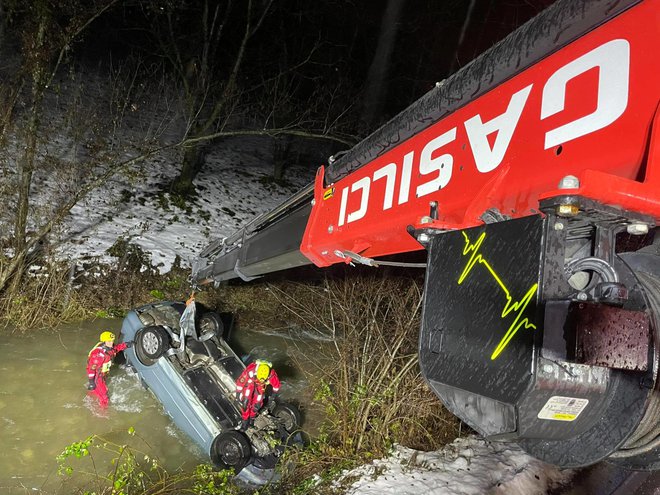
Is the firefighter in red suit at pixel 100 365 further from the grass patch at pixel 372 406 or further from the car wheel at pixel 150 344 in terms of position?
the grass patch at pixel 372 406

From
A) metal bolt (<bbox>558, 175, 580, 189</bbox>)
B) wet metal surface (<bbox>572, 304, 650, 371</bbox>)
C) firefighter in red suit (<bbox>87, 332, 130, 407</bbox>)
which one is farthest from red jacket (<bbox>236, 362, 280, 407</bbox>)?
metal bolt (<bbox>558, 175, 580, 189</bbox>)

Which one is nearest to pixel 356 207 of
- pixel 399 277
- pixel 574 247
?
pixel 574 247

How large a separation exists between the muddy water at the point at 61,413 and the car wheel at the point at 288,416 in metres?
1.18

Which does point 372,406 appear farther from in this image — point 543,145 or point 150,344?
point 543,145

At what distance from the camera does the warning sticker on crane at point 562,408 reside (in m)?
1.13

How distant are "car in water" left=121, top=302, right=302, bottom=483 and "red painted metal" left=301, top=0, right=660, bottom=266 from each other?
4.33m

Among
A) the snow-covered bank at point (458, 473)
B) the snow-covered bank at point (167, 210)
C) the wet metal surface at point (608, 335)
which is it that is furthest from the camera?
the snow-covered bank at point (167, 210)

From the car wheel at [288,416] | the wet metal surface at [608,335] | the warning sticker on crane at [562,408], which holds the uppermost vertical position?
the wet metal surface at [608,335]

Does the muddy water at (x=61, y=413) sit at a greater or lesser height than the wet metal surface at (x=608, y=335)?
lesser

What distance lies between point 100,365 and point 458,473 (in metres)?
5.40

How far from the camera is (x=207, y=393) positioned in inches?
237

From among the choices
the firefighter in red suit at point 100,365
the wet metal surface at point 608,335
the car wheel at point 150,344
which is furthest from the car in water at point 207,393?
the wet metal surface at point 608,335

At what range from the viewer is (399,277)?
7793 mm

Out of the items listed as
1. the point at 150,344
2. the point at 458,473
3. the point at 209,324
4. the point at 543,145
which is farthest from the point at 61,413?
the point at 543,145
